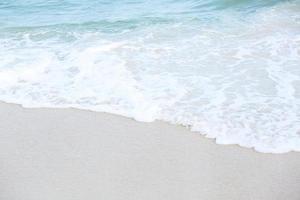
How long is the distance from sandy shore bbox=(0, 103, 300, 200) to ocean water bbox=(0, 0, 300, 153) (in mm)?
251

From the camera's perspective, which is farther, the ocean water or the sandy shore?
the ocean water

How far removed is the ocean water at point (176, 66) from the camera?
4.51 meters

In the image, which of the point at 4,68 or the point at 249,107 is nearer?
the point at 249,107

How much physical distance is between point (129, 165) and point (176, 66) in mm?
2365

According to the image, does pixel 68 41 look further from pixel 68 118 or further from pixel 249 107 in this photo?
pixel 249 107

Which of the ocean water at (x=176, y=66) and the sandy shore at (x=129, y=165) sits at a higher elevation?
the ocean water at (x=176, y=66)

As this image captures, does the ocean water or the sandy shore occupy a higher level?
the ocean water

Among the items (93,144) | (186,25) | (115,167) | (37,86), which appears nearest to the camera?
(115,167)

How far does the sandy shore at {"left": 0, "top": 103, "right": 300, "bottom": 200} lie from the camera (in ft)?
11.2

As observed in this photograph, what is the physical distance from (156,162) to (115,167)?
34 cm

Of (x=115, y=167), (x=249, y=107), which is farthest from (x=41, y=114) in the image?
(x=249, y=107)

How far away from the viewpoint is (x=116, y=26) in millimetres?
8289

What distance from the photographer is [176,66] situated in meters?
5.86

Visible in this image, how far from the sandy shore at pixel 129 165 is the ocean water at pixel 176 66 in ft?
0.82
